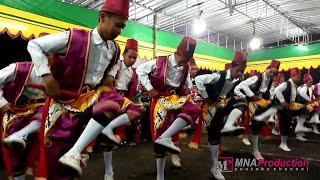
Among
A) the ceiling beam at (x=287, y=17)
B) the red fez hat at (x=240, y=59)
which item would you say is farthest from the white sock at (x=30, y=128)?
the ceiling beam at (x=287, y=17)

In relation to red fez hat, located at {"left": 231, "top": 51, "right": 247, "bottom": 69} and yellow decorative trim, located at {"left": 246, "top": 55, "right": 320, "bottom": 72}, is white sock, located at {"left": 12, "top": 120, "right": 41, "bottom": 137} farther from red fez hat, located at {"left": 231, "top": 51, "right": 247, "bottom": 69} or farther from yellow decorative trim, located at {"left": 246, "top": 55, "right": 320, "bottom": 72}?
yellow decorative trim, located at {"left": 246, "top": 55, "right": 320, "bottom": 72}

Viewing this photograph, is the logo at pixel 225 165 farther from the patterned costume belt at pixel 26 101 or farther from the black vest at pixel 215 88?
the patterned costume belt at pixel 26 101

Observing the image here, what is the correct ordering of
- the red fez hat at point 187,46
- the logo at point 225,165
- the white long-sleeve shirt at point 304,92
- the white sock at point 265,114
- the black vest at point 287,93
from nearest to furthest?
the red fez hat at point 187,46, the logo at point 225,165, the white sock at point 265,114, the black vest at point 287,93, the white long-sleeve shirt at point 304,92

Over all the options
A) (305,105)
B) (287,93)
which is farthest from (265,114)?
(305,105)

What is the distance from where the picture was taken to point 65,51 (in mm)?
1896

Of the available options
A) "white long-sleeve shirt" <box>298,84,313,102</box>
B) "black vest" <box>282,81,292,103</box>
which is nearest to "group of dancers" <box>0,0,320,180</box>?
"black vest" <box>282,81,292,103</box>

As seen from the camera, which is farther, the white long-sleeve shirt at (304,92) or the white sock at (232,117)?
the white long-sleeve shirt at (304,92)

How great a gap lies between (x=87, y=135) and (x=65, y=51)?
0.52 meters

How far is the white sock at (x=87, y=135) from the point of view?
1.83 metres

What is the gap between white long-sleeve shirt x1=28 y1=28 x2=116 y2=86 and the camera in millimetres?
1808

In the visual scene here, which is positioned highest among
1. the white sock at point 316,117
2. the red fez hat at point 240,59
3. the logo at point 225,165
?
the red fez hat at point 240,59

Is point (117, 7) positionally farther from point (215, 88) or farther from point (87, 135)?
point (215, 88)

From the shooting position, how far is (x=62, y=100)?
194 centimetres

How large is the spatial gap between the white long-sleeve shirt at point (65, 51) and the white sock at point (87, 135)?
0.88ft
